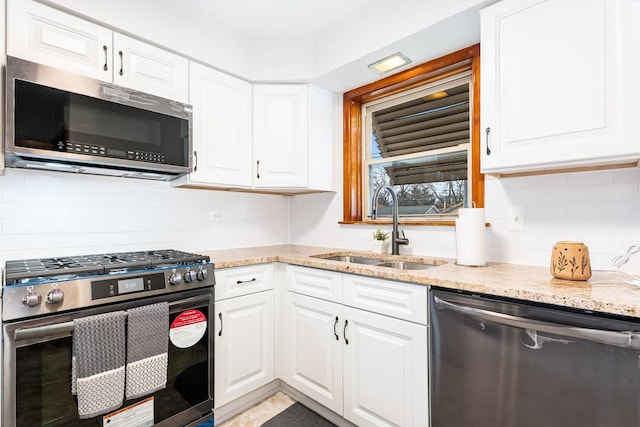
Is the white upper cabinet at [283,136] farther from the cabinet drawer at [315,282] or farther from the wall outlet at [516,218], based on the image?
the wall outlet at [516,218]

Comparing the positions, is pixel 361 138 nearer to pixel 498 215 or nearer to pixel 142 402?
pixel 498 215

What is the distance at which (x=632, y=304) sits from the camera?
958 mm

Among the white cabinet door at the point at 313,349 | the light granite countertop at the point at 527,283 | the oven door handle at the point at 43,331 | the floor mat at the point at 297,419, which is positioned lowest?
the floor mat at the point at 297,419

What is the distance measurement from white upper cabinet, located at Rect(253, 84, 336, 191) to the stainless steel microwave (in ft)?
1.87

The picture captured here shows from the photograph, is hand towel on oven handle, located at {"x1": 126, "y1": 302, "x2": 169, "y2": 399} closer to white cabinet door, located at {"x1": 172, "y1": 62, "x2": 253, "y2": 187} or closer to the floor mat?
the floor mat

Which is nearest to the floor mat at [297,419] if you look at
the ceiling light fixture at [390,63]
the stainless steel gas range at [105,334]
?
the stainless steel gas range at [105,334]

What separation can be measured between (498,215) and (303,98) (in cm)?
155

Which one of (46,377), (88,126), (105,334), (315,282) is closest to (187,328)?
(105,334)

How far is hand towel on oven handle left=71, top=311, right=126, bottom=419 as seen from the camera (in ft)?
4.25

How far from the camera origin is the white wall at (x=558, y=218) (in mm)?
1433

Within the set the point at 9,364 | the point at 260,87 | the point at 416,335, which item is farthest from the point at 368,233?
the point at 9,364

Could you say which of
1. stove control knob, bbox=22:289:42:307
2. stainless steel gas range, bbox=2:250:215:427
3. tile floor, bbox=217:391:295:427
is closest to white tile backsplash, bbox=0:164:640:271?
stainless steel gas range, bbox=2:250:215:427

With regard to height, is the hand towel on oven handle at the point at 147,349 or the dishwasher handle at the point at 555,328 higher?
the dishwasher handle at the point at 555,328

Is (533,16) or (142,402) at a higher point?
(533,16)
